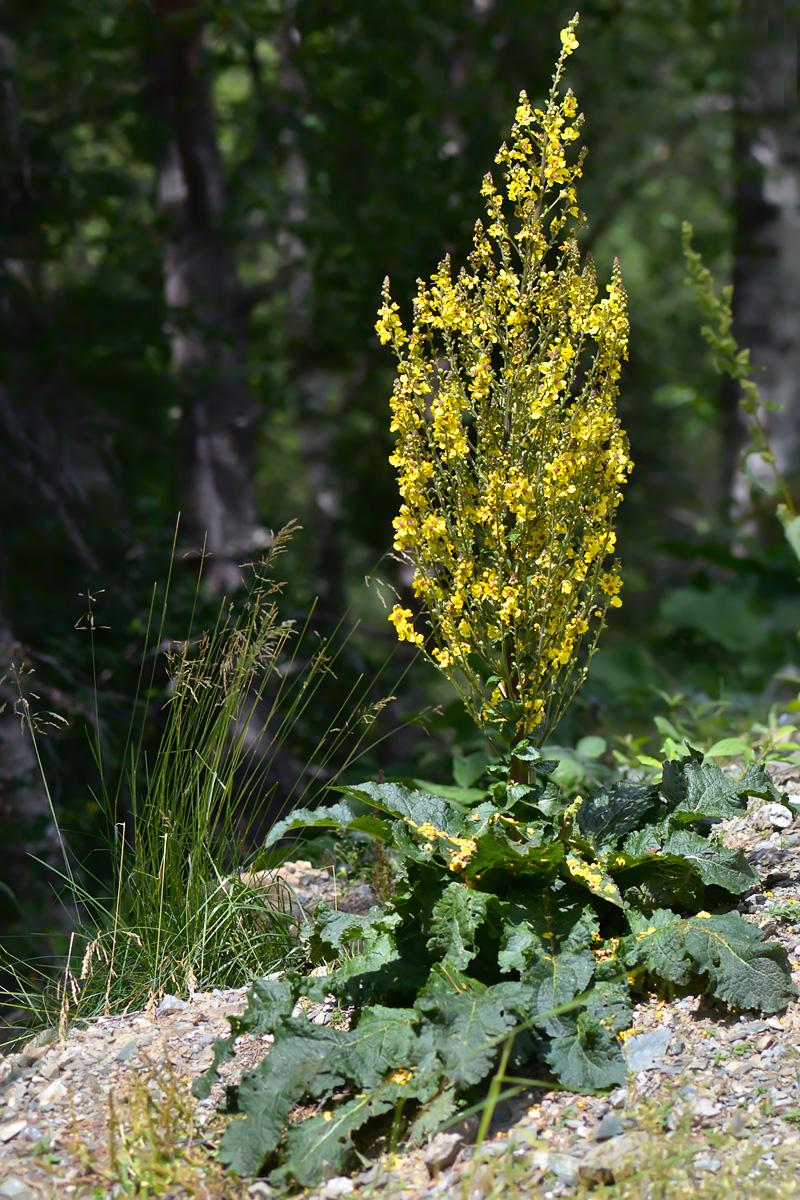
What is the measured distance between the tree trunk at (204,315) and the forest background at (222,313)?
0.05 ft

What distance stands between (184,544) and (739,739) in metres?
3.06

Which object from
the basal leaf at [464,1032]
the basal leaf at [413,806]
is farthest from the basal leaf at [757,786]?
the basal leaf at [464,1032]

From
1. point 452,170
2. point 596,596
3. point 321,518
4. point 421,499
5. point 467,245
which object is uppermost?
point 452,170

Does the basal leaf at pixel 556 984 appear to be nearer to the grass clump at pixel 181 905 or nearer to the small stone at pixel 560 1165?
the small stone at pixel 560 1165

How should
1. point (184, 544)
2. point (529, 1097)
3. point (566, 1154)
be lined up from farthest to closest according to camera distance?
point (184, 544)
point (529, 1097)
point (566, 1154)

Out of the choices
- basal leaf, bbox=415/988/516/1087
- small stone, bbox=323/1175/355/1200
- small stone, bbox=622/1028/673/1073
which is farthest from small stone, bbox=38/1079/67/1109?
small stone, bbox=622/1028/673/1073

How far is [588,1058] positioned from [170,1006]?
102 centimetres

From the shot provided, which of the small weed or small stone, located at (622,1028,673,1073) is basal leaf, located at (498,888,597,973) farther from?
the small weed

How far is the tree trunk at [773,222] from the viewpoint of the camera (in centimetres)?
695

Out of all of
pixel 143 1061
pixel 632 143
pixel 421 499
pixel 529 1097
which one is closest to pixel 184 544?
pixel 421 499

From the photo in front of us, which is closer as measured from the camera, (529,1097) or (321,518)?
(529,1097)

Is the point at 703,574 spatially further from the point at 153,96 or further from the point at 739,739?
the point at 153,96

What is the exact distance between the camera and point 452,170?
17.6ft

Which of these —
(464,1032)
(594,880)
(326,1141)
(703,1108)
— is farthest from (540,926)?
(326,1141)
